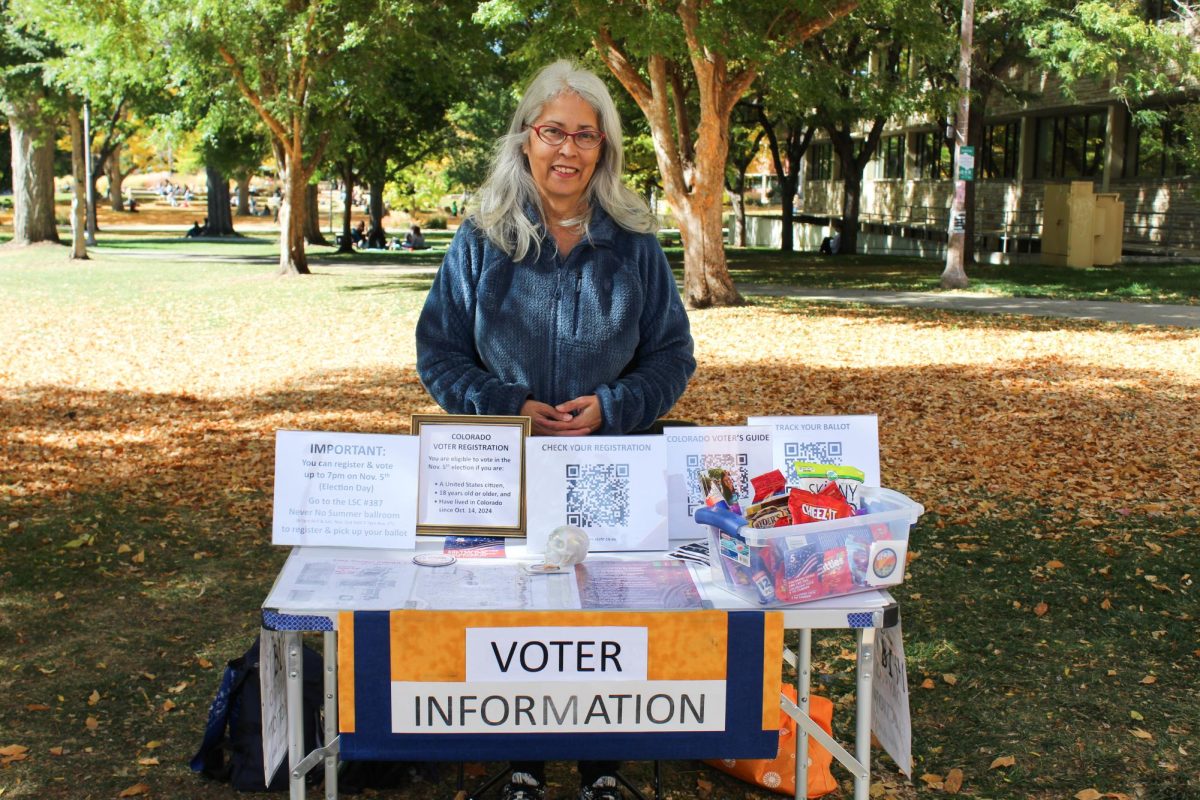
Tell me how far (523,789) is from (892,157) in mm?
48053

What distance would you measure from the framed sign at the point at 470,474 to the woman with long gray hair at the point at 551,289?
36 cm

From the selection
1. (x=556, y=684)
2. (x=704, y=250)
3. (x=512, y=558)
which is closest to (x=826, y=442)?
(x=512, y=558)

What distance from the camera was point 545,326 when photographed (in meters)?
3.66

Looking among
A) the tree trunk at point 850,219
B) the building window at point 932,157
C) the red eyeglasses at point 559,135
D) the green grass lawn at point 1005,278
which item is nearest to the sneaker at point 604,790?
the red eyeglasses at point 559,135

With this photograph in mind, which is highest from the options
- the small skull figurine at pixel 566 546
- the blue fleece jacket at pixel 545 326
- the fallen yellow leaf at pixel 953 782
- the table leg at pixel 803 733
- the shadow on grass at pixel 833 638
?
the blue fleece jacket at pixel 545 326

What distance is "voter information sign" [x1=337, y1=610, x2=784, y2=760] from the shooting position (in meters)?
2.83

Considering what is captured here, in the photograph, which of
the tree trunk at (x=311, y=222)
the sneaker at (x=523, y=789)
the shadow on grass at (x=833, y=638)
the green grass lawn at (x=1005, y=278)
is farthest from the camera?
the tree trunk at (x=311, y=222)

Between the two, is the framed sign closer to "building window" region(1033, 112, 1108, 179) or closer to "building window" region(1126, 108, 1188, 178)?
"building window" region(1126, 108, 1188, 178)

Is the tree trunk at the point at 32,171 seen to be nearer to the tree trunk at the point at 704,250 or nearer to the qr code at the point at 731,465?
the tree trunk at the point at 704,250

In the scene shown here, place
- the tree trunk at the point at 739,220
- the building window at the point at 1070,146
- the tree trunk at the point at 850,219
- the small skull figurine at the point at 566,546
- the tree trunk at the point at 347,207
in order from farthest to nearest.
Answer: the tree trunk at the point at 739,220, the tree trunk at the point at 347,207, the tree trunk at the point at 850,219, the building window at the point at 1070,146, the small skull figurine at the point at 566,546

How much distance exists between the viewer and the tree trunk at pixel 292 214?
1048 inches

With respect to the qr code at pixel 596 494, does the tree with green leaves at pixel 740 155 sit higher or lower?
higher

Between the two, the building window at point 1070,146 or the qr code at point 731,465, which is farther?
the building window at point 1070,146

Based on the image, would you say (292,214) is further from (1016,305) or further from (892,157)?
(892,157)
